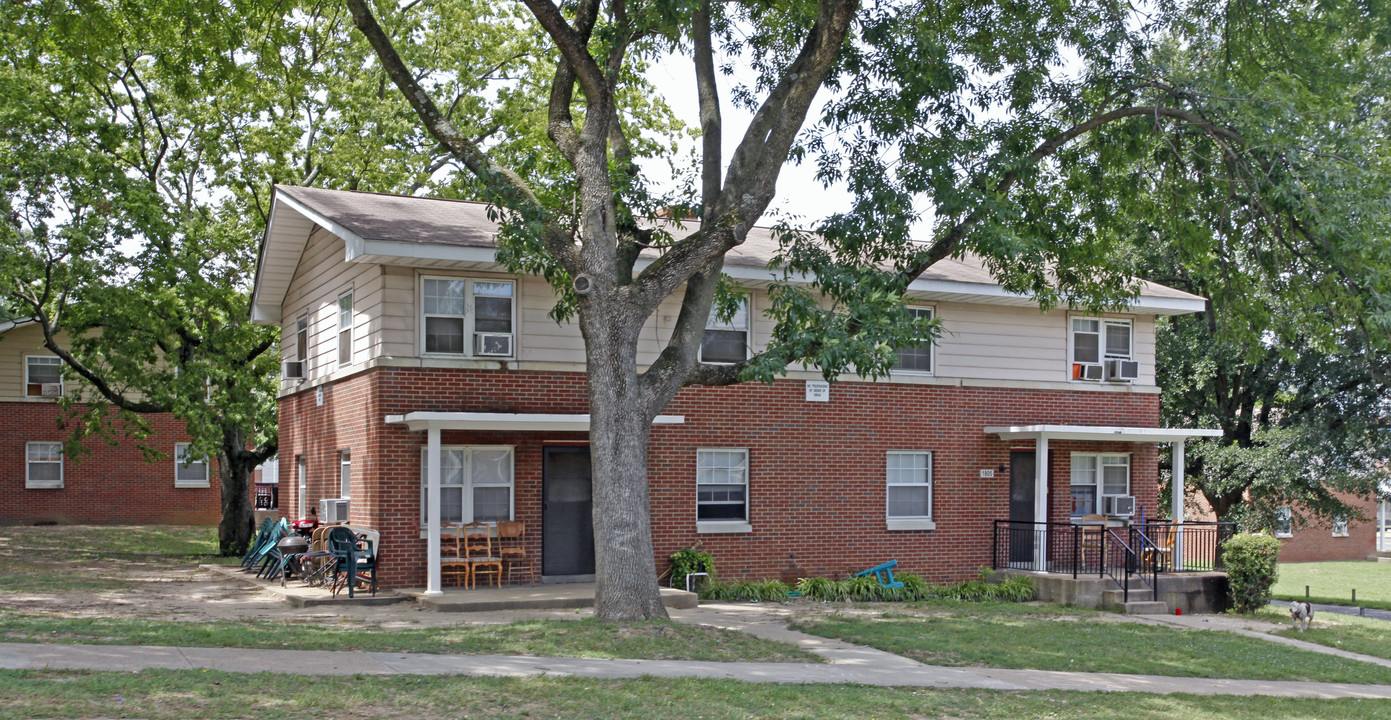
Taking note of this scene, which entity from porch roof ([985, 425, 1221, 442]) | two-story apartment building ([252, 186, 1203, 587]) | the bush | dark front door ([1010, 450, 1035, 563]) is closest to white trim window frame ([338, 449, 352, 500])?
two-story apartment building ([252, 186, 1203, 587])

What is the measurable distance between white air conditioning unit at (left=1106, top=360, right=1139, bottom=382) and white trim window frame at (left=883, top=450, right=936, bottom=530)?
393 cm

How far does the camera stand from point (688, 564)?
59.0 ft

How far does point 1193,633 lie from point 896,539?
5.17 metres

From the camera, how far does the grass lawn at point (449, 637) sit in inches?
436

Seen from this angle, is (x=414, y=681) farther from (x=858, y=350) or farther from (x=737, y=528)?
(x=737, y=528)

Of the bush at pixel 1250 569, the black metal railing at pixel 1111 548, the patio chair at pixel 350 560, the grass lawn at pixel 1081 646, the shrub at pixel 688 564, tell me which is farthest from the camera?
the black metal railing at pixel 1111 548

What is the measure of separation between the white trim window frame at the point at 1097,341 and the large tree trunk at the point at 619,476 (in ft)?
35.9

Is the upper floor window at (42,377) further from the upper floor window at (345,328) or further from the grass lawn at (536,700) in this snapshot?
the grass lawn at (536,700)

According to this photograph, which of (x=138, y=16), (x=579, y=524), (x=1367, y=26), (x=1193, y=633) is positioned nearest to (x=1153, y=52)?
(x=1367, y=26)

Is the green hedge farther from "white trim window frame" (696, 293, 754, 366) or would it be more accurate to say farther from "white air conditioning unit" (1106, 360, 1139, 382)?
"white air conditioning unit" (1106, 360, 1139, 382)

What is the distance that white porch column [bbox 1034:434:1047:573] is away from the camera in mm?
19969

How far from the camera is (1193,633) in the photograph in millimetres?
16078

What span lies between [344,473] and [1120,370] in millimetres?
13501

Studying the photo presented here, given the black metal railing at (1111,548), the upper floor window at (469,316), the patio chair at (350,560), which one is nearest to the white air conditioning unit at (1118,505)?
the black metal railing at (1111,548)
